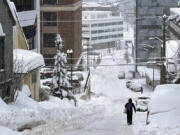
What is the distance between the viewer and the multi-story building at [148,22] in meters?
107

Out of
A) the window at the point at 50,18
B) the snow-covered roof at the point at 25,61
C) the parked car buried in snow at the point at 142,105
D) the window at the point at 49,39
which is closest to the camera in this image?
the snow-covered roof at the point at 25,61

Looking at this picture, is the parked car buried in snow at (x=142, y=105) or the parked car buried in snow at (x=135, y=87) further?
the parked car buried in snow at (x=135, y=87)

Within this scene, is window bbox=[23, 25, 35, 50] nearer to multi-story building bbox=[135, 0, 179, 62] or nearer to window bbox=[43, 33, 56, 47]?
window bbox=[43, 33, 56, 47]

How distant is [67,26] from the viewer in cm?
8525

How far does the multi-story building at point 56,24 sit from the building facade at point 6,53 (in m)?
59.2

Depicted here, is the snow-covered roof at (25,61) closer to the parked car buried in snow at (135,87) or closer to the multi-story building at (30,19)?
the multi-story building at (30,19)

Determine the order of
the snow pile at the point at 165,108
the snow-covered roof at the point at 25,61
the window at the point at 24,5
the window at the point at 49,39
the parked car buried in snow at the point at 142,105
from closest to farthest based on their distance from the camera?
the snow pile at the point at 165,108 → the snow-covered roof at the point at 25,61 → the parked car buried in snow at the point at 142,105 → the window at the point at 24,5 → the window at the point at 49,39

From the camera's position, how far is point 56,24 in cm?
8562

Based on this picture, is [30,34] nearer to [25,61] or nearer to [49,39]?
[25,61]

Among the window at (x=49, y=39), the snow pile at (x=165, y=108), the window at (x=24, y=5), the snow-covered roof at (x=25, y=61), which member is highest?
the window at (x=24, y=5)

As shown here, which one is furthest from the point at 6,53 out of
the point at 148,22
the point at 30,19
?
the point at 148,22

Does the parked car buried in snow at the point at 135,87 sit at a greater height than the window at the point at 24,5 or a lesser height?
lesser

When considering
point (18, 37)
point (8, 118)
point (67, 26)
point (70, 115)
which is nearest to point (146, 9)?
point (67, 26)

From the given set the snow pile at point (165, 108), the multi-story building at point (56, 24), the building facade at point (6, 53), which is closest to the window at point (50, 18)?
the multi-story building at point (56, 24)
